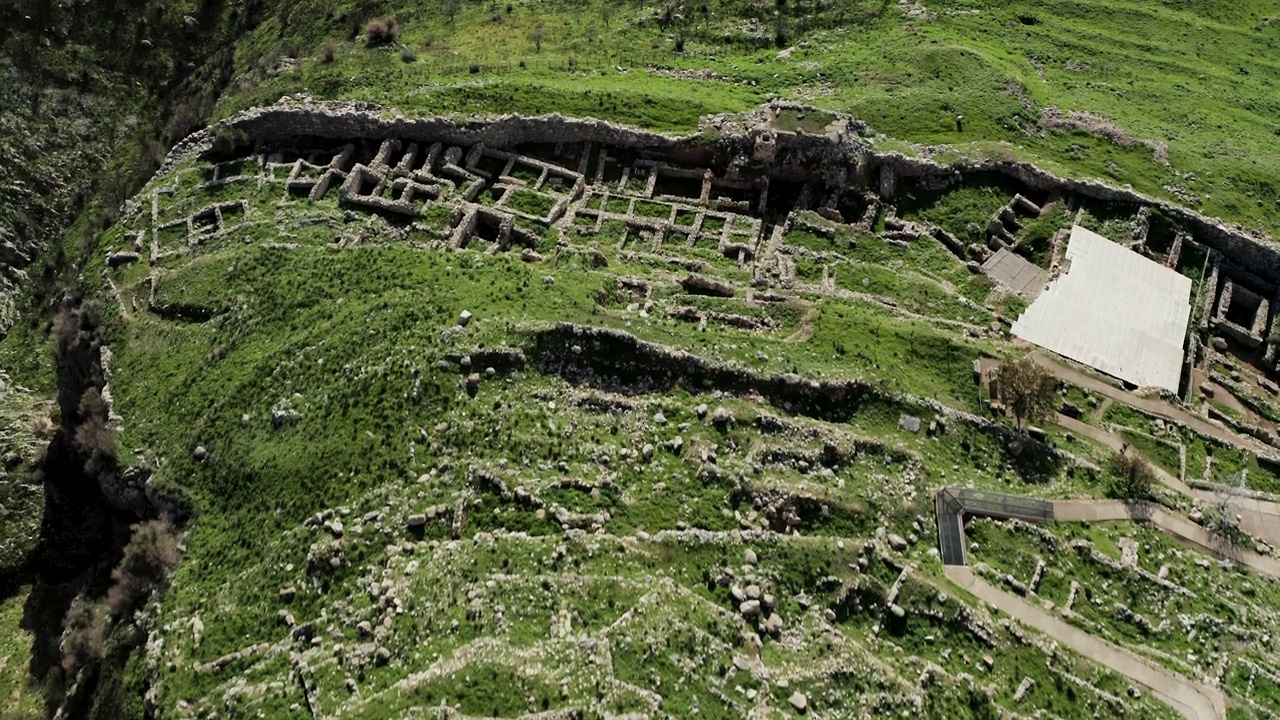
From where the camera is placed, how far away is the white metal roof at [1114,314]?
41.7 m

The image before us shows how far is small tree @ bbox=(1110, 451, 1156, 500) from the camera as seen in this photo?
34844mm

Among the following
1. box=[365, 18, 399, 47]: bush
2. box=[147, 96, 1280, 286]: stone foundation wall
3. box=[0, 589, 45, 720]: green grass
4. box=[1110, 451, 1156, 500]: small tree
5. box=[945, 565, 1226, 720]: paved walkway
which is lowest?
box=[0, 589, 45, 720]: green grass

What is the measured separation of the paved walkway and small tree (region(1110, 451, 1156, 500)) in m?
7.85

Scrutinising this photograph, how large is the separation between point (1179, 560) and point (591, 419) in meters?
25.7

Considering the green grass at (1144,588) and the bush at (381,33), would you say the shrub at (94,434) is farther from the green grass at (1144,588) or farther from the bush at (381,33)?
the green grass at (1144,588)

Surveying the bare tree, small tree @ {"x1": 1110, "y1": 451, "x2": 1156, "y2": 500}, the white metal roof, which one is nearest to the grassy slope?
the white metal roof

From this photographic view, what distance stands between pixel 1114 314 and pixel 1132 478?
12528 millimetres

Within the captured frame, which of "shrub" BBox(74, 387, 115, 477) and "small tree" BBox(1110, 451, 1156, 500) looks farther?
"shrub" BBox(74, 387, 115, 477)

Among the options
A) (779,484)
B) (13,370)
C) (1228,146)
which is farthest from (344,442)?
(1228,146)

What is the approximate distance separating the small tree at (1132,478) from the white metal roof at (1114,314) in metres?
7.29

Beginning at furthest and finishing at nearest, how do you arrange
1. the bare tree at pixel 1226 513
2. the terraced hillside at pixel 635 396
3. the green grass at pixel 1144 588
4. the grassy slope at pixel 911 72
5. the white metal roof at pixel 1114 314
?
the grassy slope at pixel 911 72 < the white metal roof at pixel 1114 314 < the bare tree at pixel 1226 513 < the green grass at pixel 1144 588 < the terraced hillside at pixel 635 396

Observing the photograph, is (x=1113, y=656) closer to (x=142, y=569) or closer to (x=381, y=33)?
(x=142, y=569)

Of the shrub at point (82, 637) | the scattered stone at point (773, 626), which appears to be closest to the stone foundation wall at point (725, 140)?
the shrub at point (82, 637)

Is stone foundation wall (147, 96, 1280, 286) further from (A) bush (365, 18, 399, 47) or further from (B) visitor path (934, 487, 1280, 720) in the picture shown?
(B) visitor path (934, 487, 1280, 720)
